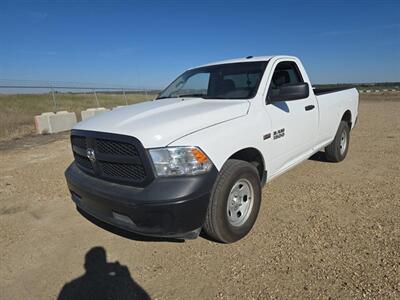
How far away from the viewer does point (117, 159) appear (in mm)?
2695

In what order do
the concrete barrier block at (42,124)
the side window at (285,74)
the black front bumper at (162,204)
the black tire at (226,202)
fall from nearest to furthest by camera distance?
the black front bumper at (162,204) < the black tire at (226,202) < the side window at (285,74) < the concrete barrier block at (42,124)

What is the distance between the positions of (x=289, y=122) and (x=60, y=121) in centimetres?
1021

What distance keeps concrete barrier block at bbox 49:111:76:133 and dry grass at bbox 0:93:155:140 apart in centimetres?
99

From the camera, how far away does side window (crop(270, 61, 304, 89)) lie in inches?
159

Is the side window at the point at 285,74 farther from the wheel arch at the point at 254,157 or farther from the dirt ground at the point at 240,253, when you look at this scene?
the dirt ground at the point at 240,253

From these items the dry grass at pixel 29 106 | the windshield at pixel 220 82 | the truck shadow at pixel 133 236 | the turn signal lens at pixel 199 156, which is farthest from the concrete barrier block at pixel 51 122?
the turn signal lens at pixel 199 156

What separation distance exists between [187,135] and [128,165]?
58 centimetres

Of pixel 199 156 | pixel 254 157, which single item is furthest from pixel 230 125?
pixel 254 157

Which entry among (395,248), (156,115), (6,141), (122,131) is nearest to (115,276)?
(122,131)

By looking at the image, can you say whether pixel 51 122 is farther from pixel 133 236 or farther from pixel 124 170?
pixel 124 170

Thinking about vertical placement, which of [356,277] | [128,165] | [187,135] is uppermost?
[187,135]

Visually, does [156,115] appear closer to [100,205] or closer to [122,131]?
[122,131]

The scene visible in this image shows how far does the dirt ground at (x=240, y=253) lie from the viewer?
2514mm

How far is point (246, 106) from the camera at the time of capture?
323cm
